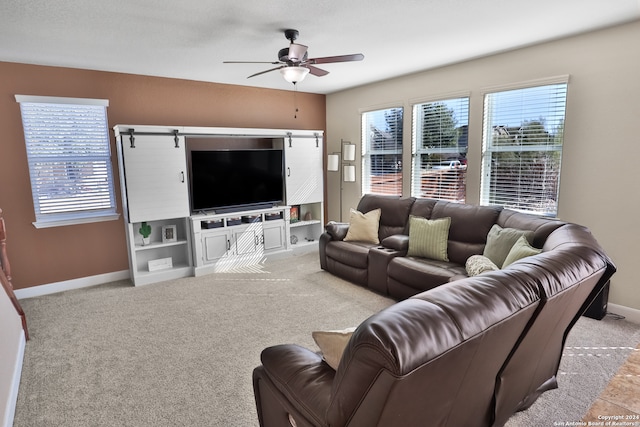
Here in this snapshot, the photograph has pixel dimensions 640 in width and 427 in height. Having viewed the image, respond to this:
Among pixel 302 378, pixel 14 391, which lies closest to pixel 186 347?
pixel 14 391

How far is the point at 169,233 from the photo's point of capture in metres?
4.84

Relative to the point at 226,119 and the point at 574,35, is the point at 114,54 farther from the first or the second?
the point at 574,35

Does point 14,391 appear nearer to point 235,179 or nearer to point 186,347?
point 186,347

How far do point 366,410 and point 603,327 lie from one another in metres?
3.19

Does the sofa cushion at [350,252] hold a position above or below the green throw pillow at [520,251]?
below

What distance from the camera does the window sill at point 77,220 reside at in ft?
13.8

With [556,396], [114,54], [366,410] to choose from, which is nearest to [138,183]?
[114,54]

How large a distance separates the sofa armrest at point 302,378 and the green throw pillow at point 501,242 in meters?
2.22

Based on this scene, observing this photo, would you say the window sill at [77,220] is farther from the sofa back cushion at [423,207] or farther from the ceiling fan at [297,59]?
the sofa back cushion at [423,207]

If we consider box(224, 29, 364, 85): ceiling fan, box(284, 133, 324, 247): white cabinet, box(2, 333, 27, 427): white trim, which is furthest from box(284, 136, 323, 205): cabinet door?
box(2, 333, 27, 427): white trim

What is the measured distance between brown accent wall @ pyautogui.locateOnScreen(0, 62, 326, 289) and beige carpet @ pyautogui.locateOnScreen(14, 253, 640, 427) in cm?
37

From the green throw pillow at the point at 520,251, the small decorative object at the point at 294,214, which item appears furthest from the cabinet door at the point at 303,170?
the green throw pillow at the point at 520,251

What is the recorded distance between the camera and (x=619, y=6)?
2.77m

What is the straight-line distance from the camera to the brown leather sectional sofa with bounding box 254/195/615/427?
996 millimetres
